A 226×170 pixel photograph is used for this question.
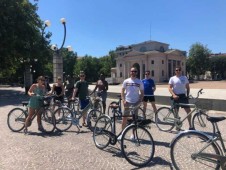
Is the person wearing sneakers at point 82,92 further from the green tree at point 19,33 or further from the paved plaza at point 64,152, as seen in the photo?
the green tree at point 19,33

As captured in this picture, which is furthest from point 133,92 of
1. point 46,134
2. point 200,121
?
point 46,134

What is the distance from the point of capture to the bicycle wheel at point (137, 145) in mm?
6191

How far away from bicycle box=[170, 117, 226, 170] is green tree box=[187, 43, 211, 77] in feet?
382

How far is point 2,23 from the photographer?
97.2 ft

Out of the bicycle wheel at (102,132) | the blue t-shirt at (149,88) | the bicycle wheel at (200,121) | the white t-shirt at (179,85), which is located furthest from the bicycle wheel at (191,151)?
the blue t-shirt at (149,88)

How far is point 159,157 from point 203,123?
2.86 m

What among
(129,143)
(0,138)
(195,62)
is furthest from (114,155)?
(195,62)

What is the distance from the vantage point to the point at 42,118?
10.2 m

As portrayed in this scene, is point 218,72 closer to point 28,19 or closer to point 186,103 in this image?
point 28,19

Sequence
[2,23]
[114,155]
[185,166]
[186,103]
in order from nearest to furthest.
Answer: [185,166], [114,155], [186,103], [2,23]

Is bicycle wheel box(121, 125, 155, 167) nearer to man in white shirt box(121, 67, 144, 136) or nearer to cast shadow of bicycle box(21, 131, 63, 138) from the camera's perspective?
man in white shirt box(121, 67, 144, 136)

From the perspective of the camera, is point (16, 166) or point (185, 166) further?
point (16, 166)

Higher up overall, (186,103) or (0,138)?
(186,103)

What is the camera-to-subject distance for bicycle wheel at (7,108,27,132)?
10023mm
